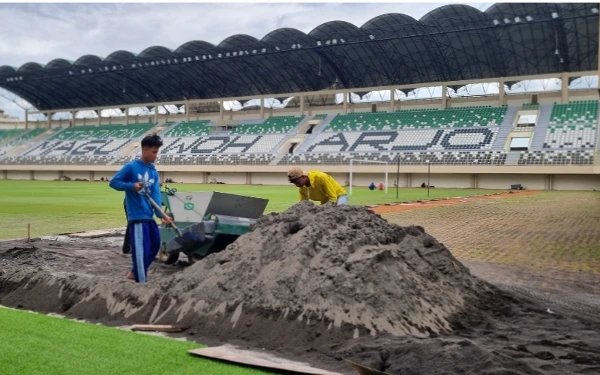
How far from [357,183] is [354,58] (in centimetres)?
1158

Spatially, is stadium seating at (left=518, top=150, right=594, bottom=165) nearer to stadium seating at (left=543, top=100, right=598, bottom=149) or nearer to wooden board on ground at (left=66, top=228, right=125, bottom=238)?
stadium seating at (left=543, top=100, right=598, bottom=149)

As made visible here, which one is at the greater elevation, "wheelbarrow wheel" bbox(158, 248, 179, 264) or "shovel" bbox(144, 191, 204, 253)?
"shovel" bbox(144, 191, 204, 253)

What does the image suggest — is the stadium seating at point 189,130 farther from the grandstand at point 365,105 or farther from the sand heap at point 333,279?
the sand heap at point 333,279

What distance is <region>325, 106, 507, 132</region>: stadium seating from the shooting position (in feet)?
168

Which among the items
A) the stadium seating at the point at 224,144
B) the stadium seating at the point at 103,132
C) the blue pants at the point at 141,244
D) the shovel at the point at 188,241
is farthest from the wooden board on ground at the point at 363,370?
the stadium seating at the point at 103,132

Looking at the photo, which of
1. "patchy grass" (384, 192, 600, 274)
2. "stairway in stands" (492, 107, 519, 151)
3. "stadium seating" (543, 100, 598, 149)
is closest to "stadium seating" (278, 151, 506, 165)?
"stairway in stands" (492, 107, 519, 151)

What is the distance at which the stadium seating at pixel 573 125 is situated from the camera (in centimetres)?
4437

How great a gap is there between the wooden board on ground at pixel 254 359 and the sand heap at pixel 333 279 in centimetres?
68

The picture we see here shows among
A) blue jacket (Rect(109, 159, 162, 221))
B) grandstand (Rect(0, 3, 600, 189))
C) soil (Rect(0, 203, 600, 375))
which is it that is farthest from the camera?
grandstand (Rect(0, 3, 600, 189))

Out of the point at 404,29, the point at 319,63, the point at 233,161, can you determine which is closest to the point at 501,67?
the point at 404,29

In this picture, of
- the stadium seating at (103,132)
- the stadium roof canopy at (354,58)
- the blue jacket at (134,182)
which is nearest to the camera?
the blue jacket at (134,182)

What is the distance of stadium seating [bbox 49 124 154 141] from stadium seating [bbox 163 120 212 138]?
398 cm

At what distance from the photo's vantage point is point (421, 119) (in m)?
54.3

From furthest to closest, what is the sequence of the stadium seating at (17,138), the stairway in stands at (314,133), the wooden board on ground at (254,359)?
1. the stadium seating at (17,138)
2. the stairway in stands at (314,133)
3. the wooden board on ground at (254,359)
